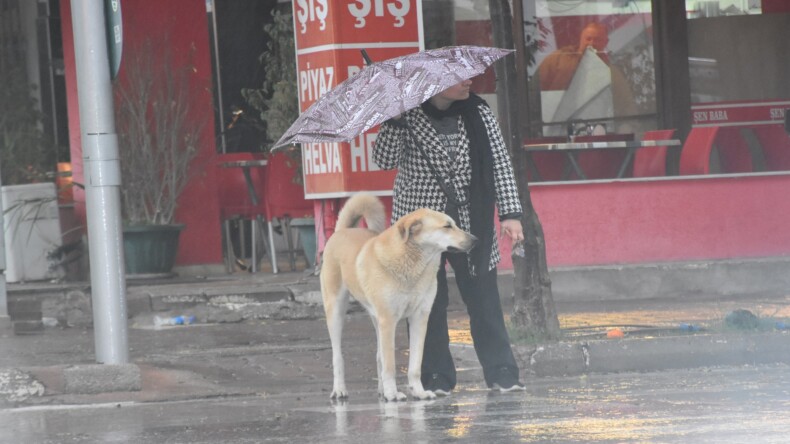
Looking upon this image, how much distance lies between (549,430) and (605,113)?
813cm

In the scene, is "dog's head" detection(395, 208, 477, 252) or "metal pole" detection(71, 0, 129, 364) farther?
"metal pole" detection(71, 0, 129, 364)

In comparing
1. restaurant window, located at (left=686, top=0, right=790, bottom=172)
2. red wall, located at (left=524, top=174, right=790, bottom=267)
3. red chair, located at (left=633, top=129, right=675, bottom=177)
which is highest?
restaurant window, located at (left=686, top=0, right=790, bottom=172)

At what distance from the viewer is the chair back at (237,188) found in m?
14.0

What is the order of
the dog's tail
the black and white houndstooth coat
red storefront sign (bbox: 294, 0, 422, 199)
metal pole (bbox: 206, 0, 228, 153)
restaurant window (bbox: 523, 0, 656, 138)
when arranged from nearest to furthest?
the black and white houndstooth coat → the dog's tail → red storefront sign (bbox: 294, 0, 422, 199) → restaurant window (bbox: 523, 0, 656, 138) → metal pole (bbox: 206, 0, 228, 153)

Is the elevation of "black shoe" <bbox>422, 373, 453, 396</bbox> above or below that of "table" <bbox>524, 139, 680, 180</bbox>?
below

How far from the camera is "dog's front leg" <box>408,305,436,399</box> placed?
7305 mm

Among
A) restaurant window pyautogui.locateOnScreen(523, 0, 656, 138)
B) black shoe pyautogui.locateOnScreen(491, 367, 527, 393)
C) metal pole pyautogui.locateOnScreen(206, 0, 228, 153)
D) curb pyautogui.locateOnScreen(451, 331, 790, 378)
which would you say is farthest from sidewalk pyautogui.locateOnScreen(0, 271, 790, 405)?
metal pole pyautogui.locateOnScreen(206, 0, 228, 153)

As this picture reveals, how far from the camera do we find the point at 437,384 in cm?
764

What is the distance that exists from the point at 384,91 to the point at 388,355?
1377mm

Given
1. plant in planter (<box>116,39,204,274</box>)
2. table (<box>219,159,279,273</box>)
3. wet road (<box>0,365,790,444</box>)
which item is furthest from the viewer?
table (<box>219,159,279,273</box>)

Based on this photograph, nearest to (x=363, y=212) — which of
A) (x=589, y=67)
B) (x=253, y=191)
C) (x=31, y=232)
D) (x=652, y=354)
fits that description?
(x=652, y=354)

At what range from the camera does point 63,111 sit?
16.2m

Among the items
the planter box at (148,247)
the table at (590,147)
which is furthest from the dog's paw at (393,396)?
the table at (590,147)

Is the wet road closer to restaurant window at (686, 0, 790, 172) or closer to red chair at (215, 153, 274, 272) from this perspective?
red chair at (215, 153, 274, 272)
